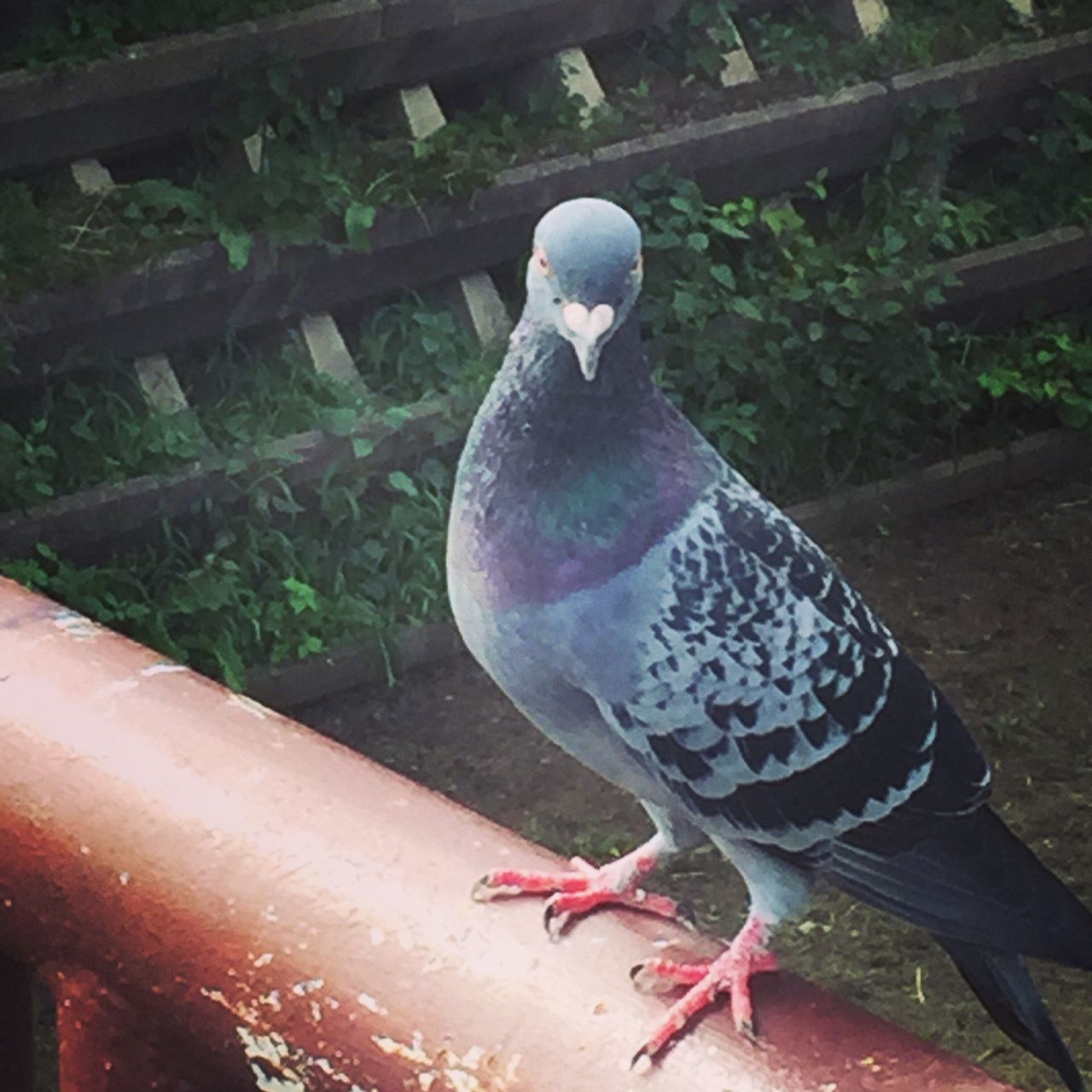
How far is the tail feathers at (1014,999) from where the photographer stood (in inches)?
50.2

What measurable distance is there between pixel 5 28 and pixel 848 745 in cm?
236

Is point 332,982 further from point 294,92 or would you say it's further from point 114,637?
point 294,92

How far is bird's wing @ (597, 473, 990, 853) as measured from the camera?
1.18m

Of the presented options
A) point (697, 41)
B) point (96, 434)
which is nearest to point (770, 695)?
point (96, 434)

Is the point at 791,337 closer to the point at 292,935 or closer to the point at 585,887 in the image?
the point at 585,887

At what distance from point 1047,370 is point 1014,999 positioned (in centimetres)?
285

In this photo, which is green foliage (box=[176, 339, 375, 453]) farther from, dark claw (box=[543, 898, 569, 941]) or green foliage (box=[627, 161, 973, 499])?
dark claw (box=[543, 898, 569, 941])

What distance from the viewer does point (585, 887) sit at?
1079 millimetres

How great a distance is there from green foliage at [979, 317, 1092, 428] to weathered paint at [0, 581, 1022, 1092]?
3114 mm

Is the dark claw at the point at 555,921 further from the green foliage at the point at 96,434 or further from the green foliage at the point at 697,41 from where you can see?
the green foliage at the point at 697,41

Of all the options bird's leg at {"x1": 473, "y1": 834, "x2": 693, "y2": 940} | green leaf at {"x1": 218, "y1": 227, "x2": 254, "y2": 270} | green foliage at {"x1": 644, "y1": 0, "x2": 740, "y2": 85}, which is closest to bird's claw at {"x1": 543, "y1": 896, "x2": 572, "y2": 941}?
bird's leg at {"x1": 473, "y1": 834, "x2": 693, "y2": 940}

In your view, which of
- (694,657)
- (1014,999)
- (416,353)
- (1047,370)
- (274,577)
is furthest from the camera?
(1047,370)

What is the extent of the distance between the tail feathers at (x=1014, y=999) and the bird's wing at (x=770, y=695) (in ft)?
0.36

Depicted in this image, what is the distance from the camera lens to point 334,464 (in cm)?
324
